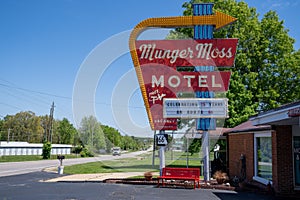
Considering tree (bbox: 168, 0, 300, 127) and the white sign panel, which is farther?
tree (bbox: 168, 0, 300, 127)

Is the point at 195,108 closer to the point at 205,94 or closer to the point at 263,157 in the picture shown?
the point at 205,94

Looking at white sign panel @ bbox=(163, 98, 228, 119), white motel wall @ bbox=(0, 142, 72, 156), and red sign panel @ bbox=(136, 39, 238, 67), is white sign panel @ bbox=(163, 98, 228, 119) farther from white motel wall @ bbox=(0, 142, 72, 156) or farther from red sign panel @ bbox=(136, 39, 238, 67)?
white motel wall @ bbox=(0, 142, 72, 156)

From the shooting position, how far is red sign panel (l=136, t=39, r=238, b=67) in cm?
1554

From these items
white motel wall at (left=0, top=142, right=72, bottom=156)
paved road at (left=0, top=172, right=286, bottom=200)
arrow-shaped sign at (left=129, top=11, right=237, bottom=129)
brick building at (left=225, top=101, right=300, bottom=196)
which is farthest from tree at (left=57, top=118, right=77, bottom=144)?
brick building at (left=225, top=101, right=300, bottom=196)

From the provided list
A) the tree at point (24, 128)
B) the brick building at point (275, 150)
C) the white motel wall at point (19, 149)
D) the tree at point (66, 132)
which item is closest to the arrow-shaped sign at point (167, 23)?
the brick building at point (275, 150)

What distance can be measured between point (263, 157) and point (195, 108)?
12.2 ft

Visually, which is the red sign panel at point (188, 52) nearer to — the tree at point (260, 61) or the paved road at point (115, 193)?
the paved road at point (115, 193)

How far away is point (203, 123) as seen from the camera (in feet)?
50.5

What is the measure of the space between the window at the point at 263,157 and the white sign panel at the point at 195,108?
1920 millimetres

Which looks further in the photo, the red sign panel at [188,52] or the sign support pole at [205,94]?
the red sign panel at [188,52]

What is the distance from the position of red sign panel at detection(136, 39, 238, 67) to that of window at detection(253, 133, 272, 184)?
4.00 meters

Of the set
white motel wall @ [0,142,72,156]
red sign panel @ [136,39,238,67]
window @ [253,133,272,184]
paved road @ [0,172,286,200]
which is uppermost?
red sign panel @ [136,39,238,67]

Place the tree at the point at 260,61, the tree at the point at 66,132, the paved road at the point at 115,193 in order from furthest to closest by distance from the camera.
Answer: the tree at the point at 66,132, the tree at the point at 260,61, the paved road at the point at 115,193

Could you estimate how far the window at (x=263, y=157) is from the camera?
1325cm
